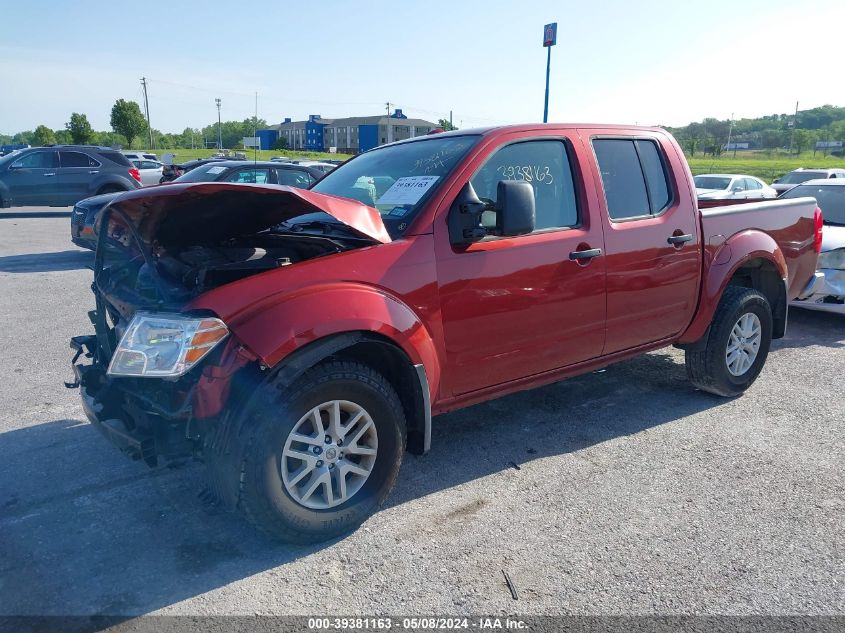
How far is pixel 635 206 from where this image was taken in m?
4.39

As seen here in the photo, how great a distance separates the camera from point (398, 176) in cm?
393

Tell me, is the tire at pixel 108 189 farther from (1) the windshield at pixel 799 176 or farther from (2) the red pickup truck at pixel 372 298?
(1) the windshield at pixel 799 176

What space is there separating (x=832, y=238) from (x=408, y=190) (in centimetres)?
603

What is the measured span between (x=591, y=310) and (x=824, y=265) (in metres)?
4.66

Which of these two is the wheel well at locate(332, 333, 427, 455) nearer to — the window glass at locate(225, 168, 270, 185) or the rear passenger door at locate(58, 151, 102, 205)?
the window glass at locate(225, 168, 270, 185)

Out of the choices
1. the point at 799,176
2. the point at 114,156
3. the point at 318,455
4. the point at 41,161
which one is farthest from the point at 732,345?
the point at 41,161

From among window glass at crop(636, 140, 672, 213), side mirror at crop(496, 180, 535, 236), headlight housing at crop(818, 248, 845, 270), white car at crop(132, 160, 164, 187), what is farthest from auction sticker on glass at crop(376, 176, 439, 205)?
white car at crop(132, 160, 164, 187)

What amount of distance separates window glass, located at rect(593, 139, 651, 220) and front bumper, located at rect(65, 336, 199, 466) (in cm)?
285

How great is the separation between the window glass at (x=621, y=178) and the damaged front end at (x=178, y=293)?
67.8 inches

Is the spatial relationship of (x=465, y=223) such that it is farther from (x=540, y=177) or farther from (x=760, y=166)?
(x=760, y=166)

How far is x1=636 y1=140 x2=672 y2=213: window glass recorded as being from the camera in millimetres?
4531

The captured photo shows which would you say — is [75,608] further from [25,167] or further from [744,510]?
[25,167]

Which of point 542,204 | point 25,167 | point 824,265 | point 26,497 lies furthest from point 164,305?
point 25,167

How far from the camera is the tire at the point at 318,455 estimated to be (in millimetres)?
2850
